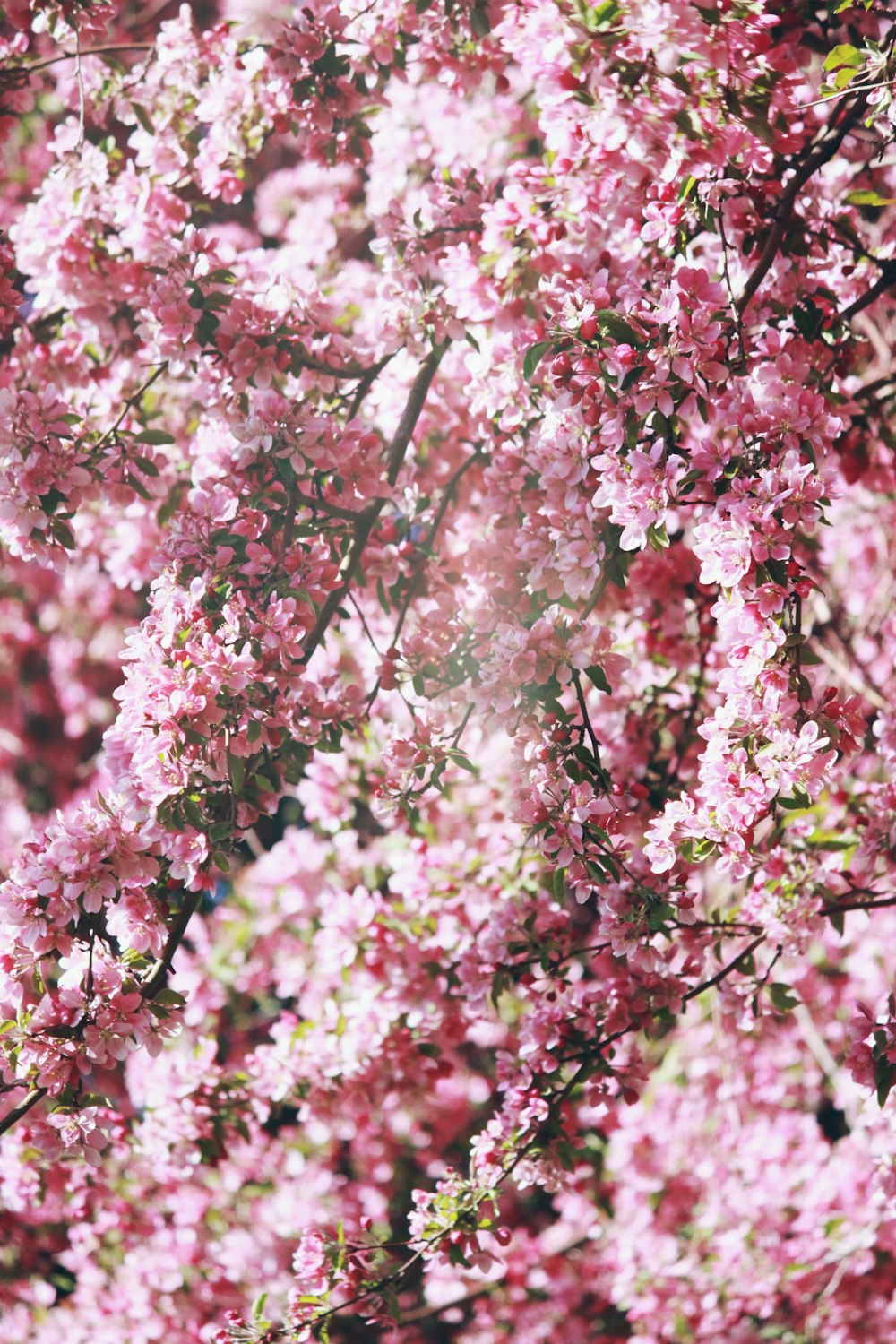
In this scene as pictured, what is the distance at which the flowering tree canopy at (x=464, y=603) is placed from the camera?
158cm

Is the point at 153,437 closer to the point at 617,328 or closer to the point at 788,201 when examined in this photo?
the point at 617,328

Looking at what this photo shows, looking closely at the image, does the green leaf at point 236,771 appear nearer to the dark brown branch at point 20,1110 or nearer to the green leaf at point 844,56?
the dark brown branch at point 20,1110

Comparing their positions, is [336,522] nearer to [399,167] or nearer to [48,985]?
[48,985]

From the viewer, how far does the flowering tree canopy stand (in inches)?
62.4

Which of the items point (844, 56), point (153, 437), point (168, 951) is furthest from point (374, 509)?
point (844, 56)

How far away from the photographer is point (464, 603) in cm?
229

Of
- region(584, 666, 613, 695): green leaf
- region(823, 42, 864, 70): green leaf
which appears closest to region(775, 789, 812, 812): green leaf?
region(584, 666, 613, 695): green leaf

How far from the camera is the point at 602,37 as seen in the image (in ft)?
4.62

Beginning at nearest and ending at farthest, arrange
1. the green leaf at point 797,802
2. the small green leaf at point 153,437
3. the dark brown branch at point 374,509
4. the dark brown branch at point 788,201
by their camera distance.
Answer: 1. the green leaf at point 797,802
2. the dark brown branch at point 788,201
3. the dark brown branch at point 374,509
4. the small green leaf at point 153,437

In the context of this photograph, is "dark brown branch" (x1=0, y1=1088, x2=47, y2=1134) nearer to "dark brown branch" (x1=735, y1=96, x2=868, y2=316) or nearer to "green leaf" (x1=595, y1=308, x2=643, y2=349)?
"green leaf" (x1=595, y1=308, x2=643, y2=349)

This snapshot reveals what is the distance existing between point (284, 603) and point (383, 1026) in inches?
57.2

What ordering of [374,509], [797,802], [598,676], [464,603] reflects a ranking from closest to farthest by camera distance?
1. [797,802]
2. [598,676]
3. [374,509]
4. [464,603]

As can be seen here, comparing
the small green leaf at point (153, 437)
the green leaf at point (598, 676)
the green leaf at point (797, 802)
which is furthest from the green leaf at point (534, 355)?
the small green leaf at point (153, 437)

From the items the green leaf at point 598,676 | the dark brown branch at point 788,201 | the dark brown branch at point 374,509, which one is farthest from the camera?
the dark brown branch at point 374,509
